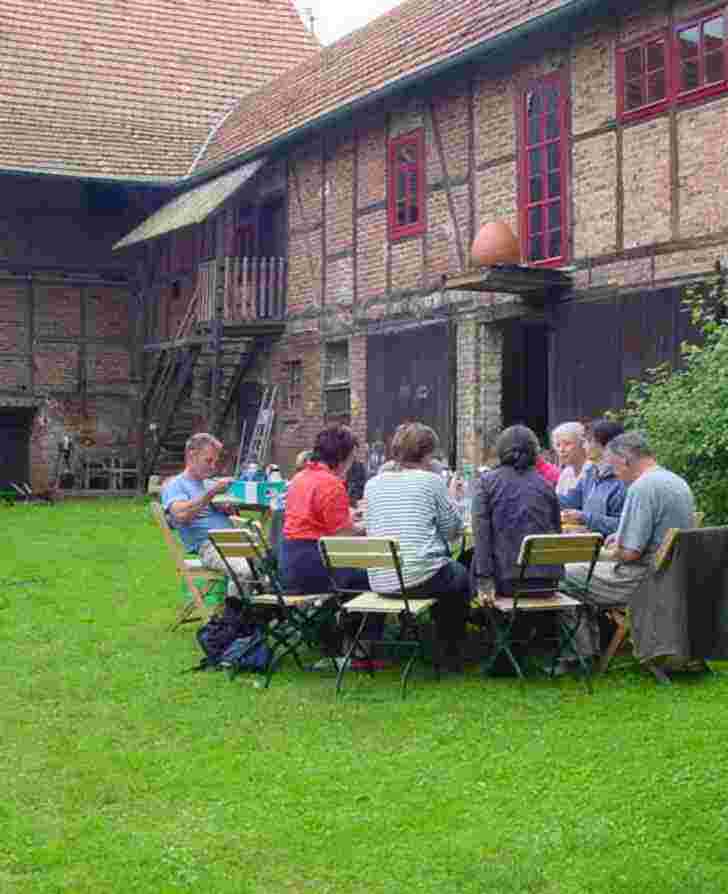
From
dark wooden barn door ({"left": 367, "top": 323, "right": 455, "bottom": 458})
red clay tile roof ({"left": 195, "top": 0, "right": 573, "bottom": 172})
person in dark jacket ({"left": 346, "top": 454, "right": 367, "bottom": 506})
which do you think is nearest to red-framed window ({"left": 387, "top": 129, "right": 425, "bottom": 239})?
red clay tile roof ({"left": 195, "top": 0, "right": 573, "bottom": 172})

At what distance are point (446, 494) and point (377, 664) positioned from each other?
3.83ft

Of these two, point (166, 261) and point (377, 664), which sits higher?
point (166, 261)

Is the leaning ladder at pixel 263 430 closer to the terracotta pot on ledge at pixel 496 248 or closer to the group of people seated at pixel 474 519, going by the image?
the terracotta pot on ledge at pixel 496 248

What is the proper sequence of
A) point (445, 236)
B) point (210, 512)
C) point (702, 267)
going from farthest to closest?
point (445, 236)
point (702, 267)
point (210, 512)

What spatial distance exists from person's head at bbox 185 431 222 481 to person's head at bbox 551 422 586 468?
2314mm

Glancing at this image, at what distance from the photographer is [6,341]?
1008 inches

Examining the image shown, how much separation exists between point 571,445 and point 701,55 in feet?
20.3

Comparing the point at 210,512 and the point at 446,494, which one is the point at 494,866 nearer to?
the point at 446,494

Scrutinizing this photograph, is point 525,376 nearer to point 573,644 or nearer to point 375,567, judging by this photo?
point 573,644

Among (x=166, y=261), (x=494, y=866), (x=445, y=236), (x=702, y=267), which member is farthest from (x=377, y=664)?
(x=166, y=261)

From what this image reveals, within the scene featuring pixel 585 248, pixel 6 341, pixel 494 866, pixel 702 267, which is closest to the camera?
pixel 494 866

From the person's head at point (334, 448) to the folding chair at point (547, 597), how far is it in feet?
4.58

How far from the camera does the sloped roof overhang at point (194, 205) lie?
68.7 feet

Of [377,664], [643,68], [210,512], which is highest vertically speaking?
[643,68]
